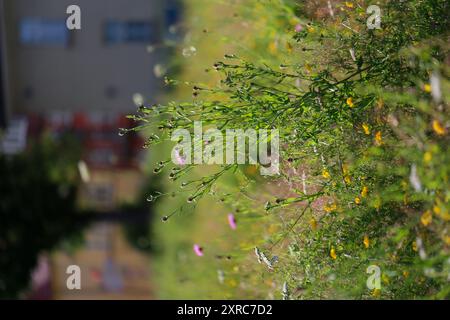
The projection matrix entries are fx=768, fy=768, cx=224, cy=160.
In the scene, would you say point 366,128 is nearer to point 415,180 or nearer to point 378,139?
point 378,139

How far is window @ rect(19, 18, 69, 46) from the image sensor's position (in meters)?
14.7

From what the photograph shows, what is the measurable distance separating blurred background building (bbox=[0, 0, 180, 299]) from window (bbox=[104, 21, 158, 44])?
0.06ft

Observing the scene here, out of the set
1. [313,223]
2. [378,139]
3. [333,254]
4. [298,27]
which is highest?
[298,27]

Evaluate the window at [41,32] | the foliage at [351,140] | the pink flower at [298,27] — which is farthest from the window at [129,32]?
the foliage at [351,140]

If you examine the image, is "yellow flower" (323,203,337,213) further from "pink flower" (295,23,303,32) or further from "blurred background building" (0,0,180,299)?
"blurred background building" (0,0,180,299)

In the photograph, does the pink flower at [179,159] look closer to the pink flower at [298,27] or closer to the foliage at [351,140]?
the foliage at [351,140]

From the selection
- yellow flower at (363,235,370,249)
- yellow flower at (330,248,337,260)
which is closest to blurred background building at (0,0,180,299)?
yellow flower at (330,248,337,260)

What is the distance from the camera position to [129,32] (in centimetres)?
1502

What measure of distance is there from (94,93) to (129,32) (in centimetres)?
138

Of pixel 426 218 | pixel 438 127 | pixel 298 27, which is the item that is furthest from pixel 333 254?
pixel 298 27

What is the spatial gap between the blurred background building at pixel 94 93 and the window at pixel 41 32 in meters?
0.02

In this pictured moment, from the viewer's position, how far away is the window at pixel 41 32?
14.7 metres
